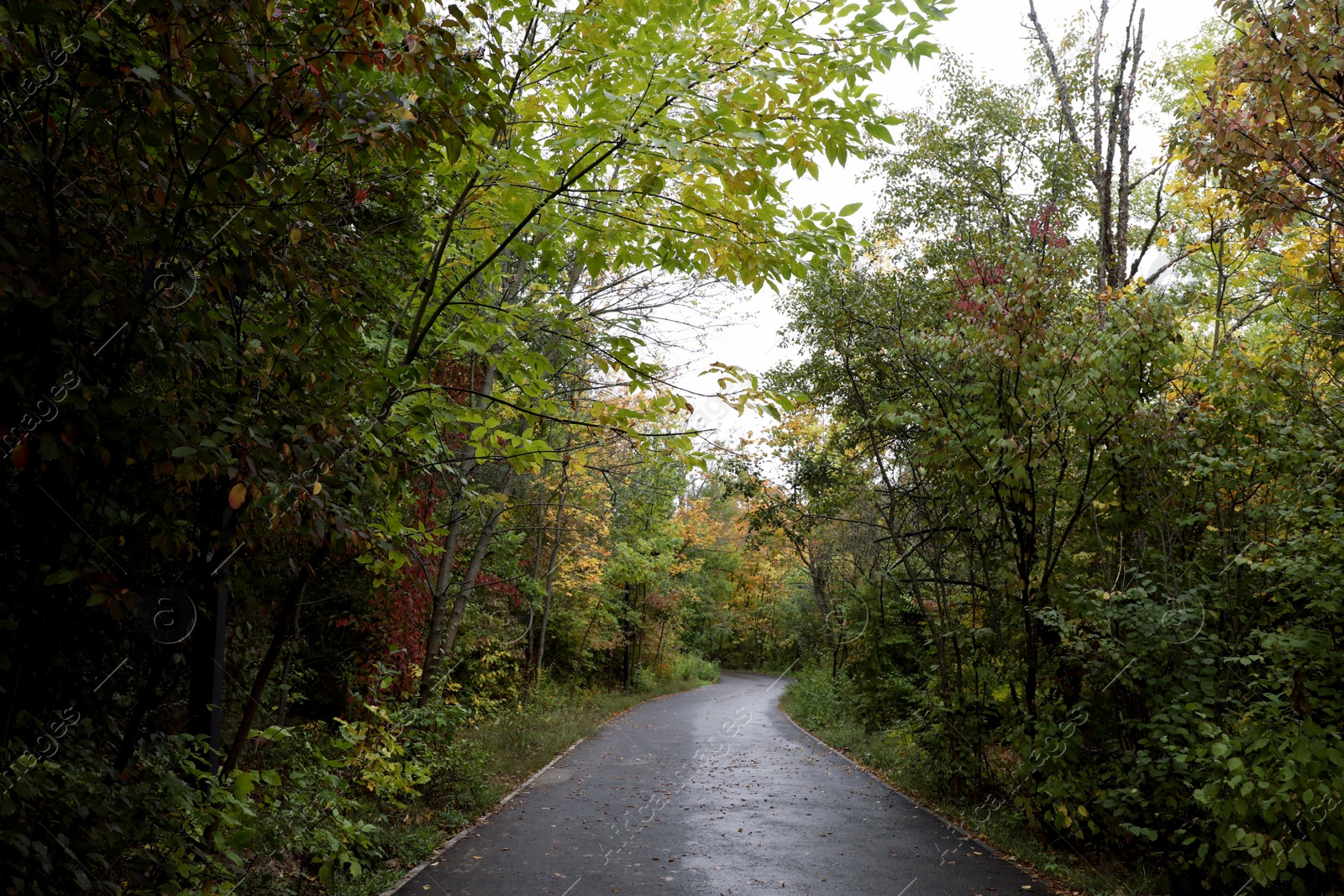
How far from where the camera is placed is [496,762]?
11961mm

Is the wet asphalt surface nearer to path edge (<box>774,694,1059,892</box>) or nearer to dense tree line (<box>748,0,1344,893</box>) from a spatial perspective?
path edge (<box>774,694,1059,892</box>)

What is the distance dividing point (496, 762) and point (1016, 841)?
23.1 feet

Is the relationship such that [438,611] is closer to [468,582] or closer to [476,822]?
[468,582]

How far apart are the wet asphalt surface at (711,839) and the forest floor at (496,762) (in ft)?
0.77

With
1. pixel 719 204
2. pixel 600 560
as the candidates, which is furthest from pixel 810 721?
pixel 719 204

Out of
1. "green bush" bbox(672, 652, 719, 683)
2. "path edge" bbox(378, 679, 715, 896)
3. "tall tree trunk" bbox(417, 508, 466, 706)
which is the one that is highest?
"tall tree trunk" bbox(417, 508, 466, 706)

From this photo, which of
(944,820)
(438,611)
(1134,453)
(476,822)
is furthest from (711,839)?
(1134,453)

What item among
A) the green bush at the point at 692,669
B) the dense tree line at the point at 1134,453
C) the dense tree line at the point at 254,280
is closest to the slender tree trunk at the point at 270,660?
the dense tree line at the point at 254,280

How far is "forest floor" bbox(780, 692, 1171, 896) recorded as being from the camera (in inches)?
277

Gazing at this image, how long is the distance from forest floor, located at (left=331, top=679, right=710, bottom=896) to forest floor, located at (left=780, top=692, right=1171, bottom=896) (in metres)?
5.62

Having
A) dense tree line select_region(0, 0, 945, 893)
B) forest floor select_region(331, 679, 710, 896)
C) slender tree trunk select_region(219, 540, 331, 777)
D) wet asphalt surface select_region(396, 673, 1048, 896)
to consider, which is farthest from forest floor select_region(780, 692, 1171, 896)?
slender tree trunk select_region(219, 540, 331, 777)

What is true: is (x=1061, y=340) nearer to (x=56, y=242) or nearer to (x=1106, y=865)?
(x=1106, y=865)

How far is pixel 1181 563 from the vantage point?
7062mm

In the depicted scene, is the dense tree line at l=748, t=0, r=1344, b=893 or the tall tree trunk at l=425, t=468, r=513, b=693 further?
the tall tree trunk at l=425, t=468, r=513, b=693
